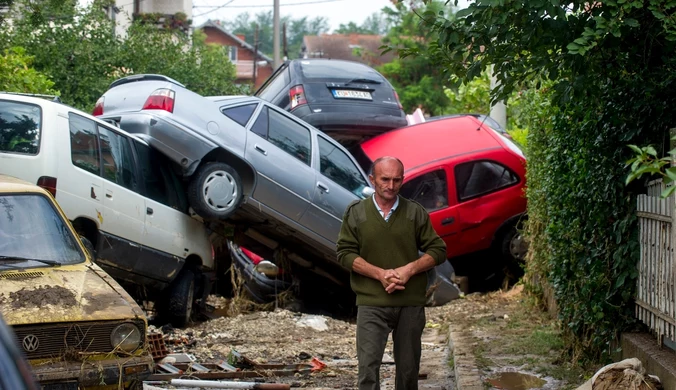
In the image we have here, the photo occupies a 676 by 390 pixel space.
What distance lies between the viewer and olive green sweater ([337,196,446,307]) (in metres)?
6.25

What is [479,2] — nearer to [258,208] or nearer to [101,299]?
[101,299]

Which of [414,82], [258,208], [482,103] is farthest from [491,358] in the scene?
[414,82]

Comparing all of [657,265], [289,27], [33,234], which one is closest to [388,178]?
[657,265]

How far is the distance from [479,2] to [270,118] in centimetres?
587

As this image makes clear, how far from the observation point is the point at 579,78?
6262mm

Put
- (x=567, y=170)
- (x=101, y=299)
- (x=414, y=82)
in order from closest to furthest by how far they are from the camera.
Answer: (x=101, y=299) → (x=567, y=170) → (x=414, y=82)

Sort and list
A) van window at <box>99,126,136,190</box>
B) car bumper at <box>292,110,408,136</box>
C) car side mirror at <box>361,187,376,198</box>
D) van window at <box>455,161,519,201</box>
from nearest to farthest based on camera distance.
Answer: van window at <box>99,126,136,190</box> < car side mirror at <box>361,187,376,198</box> < car bumper at <box>292,110,408,136</box> < van window at <box>455,161,519,201</box>

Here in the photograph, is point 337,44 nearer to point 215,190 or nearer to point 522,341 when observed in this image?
point 215,190

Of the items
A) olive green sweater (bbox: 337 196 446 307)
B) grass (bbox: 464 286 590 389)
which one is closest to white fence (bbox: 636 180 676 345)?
grass (bbox: 464 286 590 389)

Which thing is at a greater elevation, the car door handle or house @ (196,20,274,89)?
house @ (196,20,274,89)

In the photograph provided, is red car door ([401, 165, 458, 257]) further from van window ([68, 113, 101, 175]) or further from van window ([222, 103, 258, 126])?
van window ([68, 113, 101, 175])

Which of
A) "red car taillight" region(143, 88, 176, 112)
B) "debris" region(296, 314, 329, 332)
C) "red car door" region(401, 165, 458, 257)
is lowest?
"debris" region(296, 314, 329, 332)

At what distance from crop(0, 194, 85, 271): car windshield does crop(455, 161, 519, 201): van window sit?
762cm

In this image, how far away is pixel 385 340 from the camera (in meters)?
6.23
